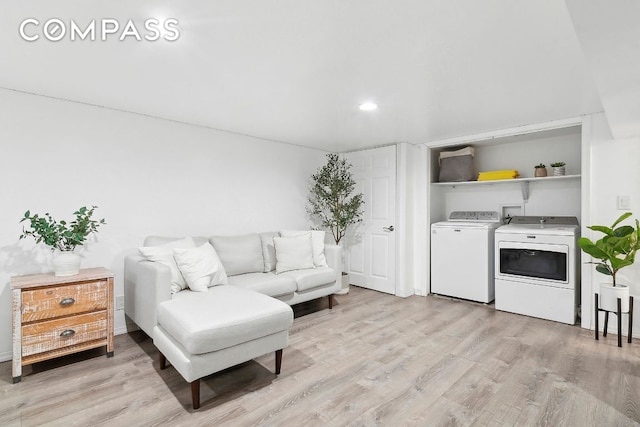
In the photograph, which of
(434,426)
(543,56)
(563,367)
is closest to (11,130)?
(434,426)

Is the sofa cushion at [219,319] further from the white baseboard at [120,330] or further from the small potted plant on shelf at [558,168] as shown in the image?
the small potted plant on shelf at [558,168]

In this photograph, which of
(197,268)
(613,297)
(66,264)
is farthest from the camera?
(613,297)

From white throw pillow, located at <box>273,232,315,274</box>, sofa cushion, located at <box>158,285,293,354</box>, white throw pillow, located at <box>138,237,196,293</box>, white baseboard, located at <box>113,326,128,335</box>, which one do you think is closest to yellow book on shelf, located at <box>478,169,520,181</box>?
white throw pillow, located at <box>273,232,315,274</box>

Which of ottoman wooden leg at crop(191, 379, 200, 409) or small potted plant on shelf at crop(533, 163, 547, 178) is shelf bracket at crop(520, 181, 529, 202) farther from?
ottoman wooden leg at crop(191, 379, 200, 409)

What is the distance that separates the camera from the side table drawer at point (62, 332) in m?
2.20

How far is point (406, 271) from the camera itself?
441 cm

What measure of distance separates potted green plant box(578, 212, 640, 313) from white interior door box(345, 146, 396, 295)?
2145 mm

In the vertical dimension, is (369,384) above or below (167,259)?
below

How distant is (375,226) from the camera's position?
15.3 ft

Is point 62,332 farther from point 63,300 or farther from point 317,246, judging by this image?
point 317,246


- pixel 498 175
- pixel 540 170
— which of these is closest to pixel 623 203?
pixel 540 170

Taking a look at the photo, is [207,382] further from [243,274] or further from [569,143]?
[569,143]

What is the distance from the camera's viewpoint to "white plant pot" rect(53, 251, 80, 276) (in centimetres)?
241

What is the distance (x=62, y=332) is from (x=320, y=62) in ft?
8.67
